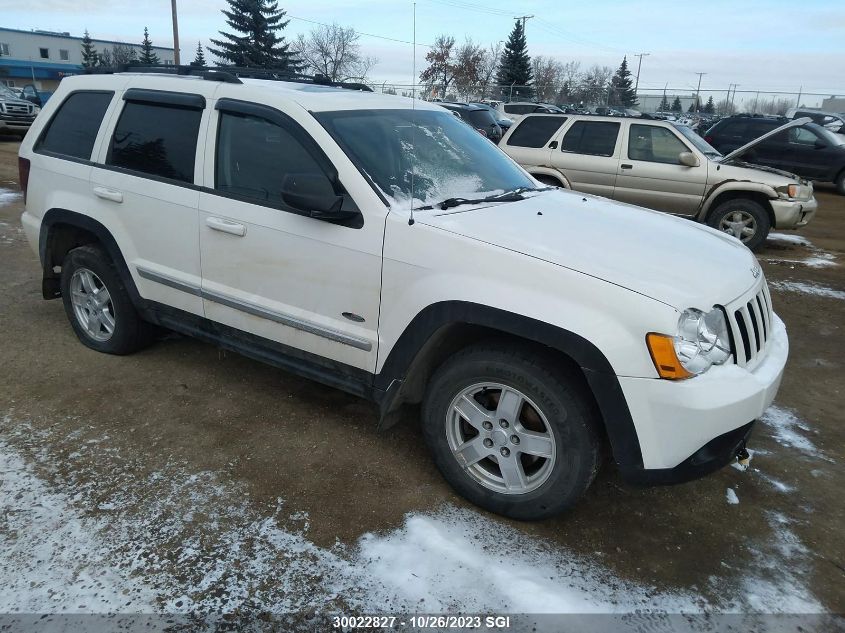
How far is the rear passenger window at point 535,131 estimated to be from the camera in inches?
380

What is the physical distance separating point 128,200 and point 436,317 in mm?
2298

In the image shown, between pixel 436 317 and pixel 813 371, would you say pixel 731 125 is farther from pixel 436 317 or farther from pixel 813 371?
pixel 436 317

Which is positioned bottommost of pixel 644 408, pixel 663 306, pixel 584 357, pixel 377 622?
pixel 377 622

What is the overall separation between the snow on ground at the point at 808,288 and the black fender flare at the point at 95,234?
6.56 meters

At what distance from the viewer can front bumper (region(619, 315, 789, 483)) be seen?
242 cm

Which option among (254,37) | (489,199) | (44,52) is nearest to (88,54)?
(44,52)

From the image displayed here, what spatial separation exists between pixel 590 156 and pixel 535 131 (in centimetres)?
103

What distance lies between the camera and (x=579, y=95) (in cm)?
4334

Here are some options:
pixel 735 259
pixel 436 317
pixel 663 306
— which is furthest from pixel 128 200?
pixel 735 259

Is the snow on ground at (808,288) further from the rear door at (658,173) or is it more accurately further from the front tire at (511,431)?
the front tire at (511,431)

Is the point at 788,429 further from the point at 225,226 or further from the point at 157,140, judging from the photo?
the point at 157,140

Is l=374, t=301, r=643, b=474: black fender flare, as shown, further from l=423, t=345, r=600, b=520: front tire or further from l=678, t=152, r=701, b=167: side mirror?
l=678, t=152, r=701, b=167: side mirror

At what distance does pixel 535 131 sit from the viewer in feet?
32.1

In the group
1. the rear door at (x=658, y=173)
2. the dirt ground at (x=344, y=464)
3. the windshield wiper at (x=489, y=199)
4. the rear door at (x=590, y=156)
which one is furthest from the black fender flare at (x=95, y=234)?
the rear door at (x=658, y=173)
